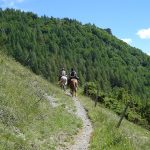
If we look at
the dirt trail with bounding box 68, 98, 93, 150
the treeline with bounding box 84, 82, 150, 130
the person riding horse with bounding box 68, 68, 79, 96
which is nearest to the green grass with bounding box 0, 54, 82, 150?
the dirt trail with bounding box 68, 98, 93, 150

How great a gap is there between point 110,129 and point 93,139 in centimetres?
247

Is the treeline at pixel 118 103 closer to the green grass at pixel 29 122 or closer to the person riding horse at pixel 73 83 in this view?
the person riding horse at pixel 73 83

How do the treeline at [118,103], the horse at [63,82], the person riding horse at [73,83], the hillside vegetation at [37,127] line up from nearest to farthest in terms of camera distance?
the hillside vegetation at [37,127], the person riding horse at [73,83], the horse at [63,82], the treeline at [118,103]

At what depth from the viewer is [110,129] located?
2353cm

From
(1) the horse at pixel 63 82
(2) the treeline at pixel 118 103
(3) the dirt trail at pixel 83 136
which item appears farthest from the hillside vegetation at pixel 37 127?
(2) the treeline at pixel 118 103

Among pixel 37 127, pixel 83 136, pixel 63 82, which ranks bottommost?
pixel 37 127

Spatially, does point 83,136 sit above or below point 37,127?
above

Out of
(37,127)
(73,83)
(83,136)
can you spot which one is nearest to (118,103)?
(73,83)

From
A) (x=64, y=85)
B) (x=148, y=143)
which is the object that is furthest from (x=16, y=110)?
(x=64, y=85)

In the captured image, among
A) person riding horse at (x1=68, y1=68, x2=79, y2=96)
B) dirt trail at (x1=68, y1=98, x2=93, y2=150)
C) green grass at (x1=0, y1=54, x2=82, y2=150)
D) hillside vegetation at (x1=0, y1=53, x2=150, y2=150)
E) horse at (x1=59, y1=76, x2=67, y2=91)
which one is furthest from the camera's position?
horse at (x1=59, y1=76, x2=67, y2=91)

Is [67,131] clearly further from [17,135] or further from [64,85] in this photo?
[64,85]

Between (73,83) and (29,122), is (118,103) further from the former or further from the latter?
(29,122)

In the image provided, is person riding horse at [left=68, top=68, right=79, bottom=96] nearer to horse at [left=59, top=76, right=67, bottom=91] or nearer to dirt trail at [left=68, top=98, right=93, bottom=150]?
horse at [left=59, top=76, right=67, bottom=91]

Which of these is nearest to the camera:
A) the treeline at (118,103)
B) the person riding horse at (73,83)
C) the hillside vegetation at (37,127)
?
the hillside vegetation at (37,127)
